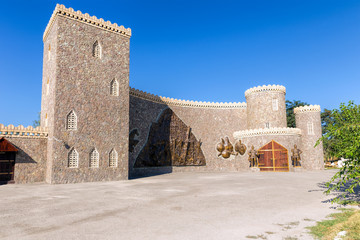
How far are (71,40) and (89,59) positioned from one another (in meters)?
1.86

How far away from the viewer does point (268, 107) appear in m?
34.4

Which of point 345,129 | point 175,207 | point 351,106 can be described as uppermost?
point 351,106

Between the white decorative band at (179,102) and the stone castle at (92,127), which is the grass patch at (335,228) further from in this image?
the white decorative band at (179,102)

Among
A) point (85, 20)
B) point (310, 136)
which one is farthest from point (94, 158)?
point (310, 136)

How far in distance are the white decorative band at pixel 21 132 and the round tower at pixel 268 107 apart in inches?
982

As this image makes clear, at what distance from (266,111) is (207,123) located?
772cm

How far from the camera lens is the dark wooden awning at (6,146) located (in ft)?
59.3

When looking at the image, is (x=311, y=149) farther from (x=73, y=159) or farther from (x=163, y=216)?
(x=163, y=216)

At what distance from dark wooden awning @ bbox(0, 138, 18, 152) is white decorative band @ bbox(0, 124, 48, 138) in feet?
A: 1.59

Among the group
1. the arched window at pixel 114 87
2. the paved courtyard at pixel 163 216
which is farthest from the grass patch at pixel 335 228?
the arched window at pixel 114 87

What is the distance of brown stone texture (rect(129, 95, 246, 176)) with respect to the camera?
95.8 feet

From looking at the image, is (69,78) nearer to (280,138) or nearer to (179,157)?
(179,157)

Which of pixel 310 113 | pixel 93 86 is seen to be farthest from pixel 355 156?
pixel 310 113

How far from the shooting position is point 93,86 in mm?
21047
